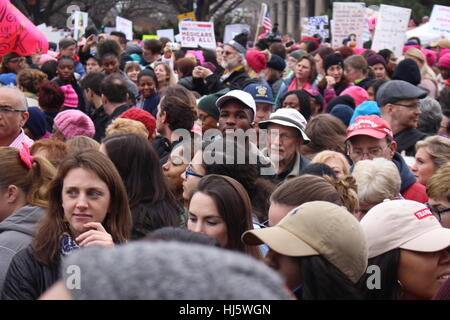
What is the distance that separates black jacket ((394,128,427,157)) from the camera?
6309mm

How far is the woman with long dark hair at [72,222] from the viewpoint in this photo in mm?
3016

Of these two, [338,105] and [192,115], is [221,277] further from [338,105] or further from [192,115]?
[338,105]

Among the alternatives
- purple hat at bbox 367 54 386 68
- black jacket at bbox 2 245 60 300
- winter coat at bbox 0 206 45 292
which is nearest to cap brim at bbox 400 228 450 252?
black jacket at bbox 2 245 60 300

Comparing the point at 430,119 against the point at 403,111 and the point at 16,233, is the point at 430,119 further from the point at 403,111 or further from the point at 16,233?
the point at 16,233

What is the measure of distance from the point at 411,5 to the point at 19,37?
20.7m

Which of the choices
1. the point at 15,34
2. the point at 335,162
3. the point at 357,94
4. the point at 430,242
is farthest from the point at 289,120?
the point at 15,34

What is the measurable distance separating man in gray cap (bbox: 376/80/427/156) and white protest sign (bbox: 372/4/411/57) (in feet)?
21.9

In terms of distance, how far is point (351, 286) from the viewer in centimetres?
241

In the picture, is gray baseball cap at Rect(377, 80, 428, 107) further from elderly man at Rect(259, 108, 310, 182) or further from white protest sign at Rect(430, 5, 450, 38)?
white protest sign at Rect(430, 5, 450, 38)

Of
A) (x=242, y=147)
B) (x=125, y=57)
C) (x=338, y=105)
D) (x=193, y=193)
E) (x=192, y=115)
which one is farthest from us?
(x=125, y=57)

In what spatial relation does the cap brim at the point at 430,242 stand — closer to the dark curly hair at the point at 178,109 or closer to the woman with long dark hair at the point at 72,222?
the woman with long dark hair at the point at 72,222

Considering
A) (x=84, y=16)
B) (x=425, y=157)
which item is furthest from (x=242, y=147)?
(x=84, y=16)
